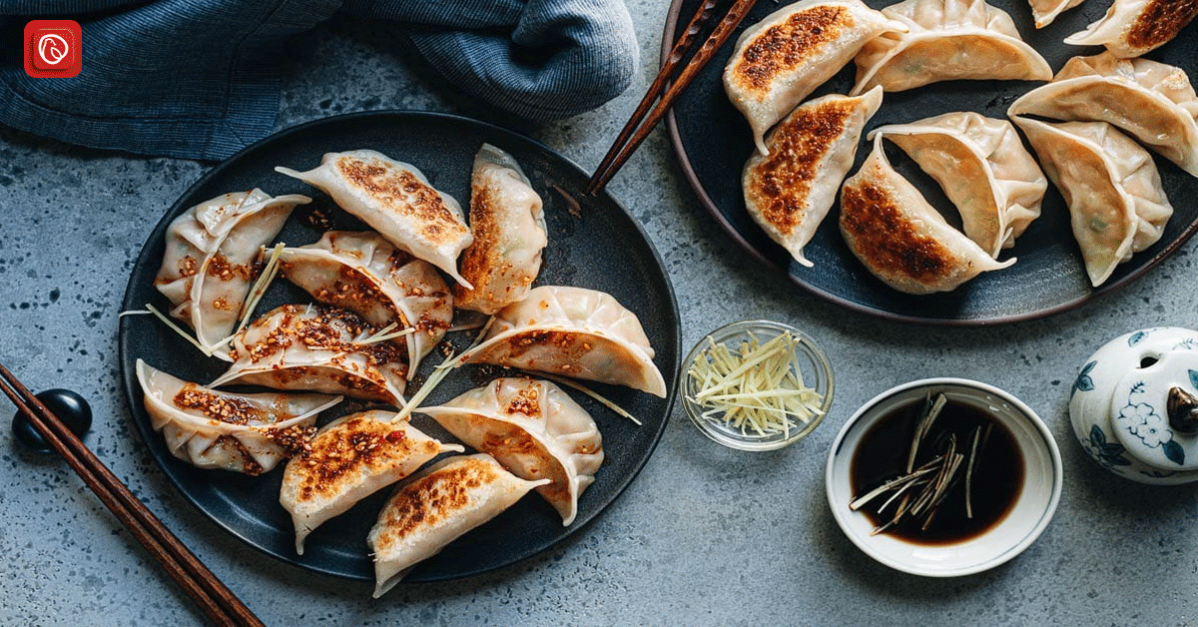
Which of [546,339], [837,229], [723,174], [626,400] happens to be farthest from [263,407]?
[837,229]

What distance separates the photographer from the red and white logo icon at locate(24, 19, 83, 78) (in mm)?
2352

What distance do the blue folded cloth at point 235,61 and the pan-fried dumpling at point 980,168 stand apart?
842 millimetres

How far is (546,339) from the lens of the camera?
96.4 inches

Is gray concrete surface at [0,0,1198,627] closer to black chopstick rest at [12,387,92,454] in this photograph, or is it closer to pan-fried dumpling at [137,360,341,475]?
black chopstick rest at [12,387,92,454]

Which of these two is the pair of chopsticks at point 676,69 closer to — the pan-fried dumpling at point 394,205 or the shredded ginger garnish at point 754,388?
the pan-fried dumpling at point 394,205

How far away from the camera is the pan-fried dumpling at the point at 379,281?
2.42 meters

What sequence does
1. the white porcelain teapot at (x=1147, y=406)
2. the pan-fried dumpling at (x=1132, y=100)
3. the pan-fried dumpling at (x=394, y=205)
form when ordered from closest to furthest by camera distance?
the white porcelain teapot at (x=1147, y=406), the pan-fried dumpling at (x=394, y=205), the pan-fried dumpling at (x=1132, y=100)

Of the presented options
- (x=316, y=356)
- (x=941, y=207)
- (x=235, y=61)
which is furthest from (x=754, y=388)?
(x=235, y=61)

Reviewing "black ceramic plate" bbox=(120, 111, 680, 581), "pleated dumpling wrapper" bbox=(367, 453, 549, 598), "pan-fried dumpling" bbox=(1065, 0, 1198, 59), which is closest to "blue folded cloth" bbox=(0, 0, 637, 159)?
"black ceramic plate" bbox=(120, 111, 680, 581)

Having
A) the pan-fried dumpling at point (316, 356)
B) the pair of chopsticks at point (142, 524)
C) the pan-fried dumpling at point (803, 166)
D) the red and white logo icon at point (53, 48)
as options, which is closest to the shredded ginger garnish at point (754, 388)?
the pan-fried dumpling at point (803, 166)

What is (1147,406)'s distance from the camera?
2.24 metres

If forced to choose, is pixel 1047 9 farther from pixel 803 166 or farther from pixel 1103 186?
pixel 803 166

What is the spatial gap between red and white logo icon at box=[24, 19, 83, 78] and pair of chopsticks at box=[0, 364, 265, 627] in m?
0.80

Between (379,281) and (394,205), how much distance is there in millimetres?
205
